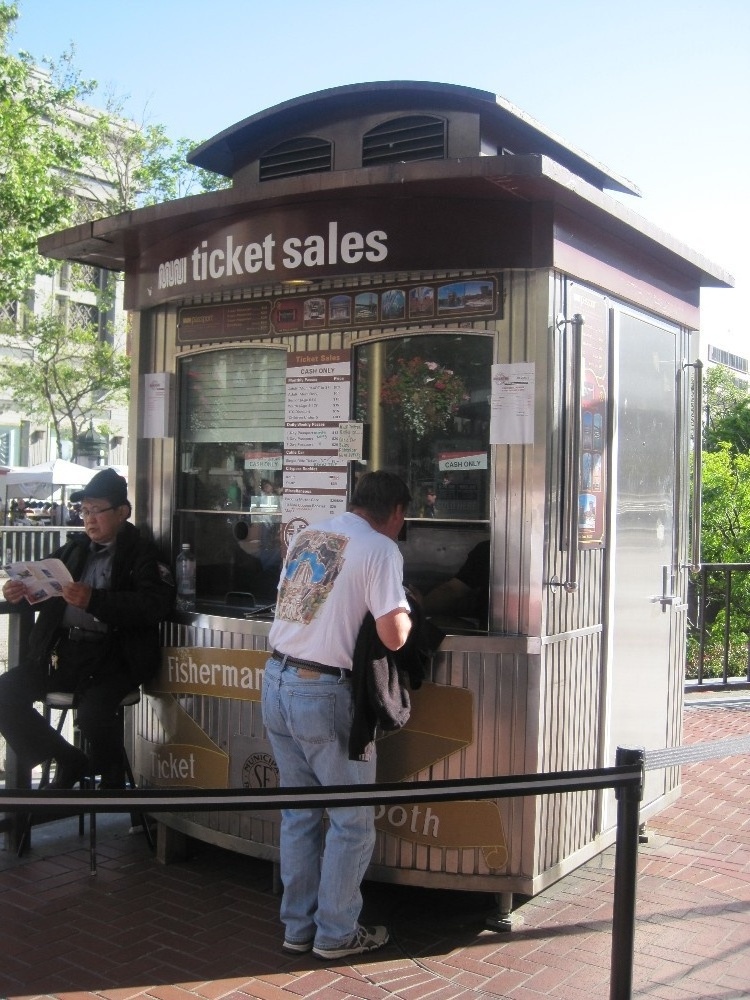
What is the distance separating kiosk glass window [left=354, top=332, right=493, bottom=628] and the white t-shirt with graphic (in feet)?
2.67

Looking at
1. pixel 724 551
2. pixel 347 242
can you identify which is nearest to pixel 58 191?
pixel 724 551

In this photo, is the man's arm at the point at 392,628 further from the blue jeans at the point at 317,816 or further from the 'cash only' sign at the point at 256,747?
the 'cash only' sign at the point at 256,747

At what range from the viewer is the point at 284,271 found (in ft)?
16.7

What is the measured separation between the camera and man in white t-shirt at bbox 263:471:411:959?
4.18 metres

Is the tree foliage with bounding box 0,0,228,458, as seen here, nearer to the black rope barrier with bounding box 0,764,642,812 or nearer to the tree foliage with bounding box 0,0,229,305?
the tree foliage with bounding box 0,0,229,305

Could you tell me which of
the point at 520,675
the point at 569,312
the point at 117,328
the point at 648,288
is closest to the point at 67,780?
the point at 520,675

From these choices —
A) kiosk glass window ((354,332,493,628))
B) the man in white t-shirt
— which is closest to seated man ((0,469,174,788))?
the man in white t-shirt

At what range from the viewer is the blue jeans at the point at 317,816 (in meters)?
4.20

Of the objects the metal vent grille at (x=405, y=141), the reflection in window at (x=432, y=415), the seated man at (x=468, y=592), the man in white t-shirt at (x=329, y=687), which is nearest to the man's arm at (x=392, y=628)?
the man in white t-shirt at (x=329, y=687)

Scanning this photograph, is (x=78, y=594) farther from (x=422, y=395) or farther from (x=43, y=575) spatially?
(x=422, y=395)

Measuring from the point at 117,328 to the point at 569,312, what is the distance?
32.5 metres

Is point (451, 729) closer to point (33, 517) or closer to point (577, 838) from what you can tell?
point (577, 838)

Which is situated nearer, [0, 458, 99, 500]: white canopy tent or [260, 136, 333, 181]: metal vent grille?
[260, 136, 333, 181]: metal vent grille

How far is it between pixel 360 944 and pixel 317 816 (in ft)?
1.77
